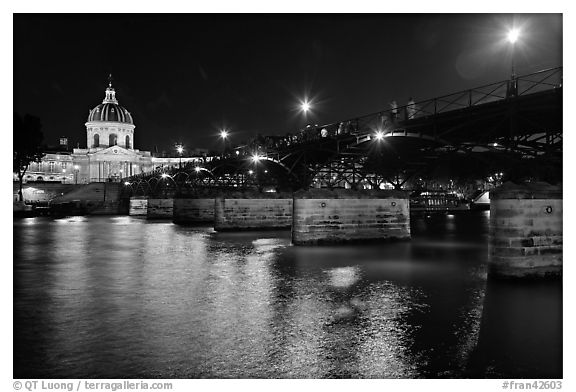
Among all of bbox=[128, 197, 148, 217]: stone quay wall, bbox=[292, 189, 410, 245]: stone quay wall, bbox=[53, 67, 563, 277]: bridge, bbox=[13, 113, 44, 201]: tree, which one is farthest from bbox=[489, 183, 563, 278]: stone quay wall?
bbox=[128, 197, 148, 217]: stone quay wall

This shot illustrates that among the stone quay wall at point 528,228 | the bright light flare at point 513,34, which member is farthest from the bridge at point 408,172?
the bright light flare at point 513,34

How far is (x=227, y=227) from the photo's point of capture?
4906 centimetres

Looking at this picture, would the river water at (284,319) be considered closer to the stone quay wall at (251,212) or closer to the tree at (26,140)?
the stone quay wall at (251,212)

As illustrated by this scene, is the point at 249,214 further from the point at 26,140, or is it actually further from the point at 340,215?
the point at 26,140

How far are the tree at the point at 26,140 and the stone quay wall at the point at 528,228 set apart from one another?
67.1 metres

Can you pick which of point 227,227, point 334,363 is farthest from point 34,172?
point 334,363

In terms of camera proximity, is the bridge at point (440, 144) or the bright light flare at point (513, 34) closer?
the bright light flare at point (513, 34)

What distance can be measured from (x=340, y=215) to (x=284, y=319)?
19.5 metres

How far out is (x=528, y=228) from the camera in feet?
59.5

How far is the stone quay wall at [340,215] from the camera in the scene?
33.3 meters

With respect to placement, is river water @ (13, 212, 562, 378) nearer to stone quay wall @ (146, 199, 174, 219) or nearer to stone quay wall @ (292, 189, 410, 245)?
stone quay wall @ (292, 189, 410, 245)

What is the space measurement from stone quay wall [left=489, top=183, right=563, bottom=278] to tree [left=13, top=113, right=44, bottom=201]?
67.1 meters
